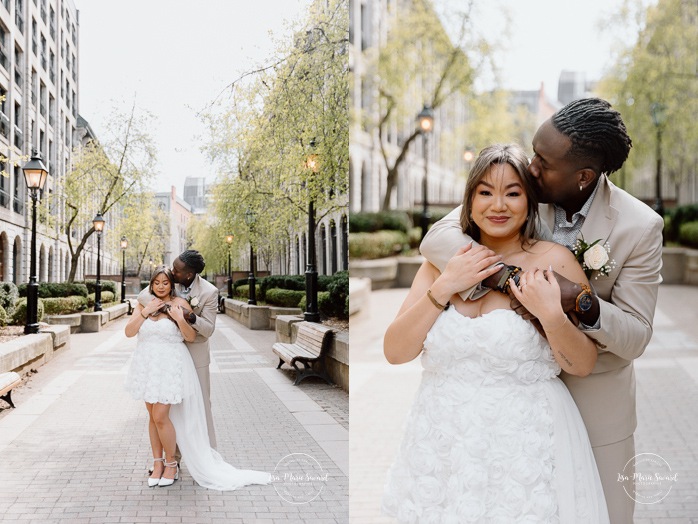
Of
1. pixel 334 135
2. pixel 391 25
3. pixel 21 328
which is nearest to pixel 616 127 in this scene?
pixel 334 135

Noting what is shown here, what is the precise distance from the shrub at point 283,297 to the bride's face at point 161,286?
20.0 inches

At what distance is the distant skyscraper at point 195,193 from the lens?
9.26 ft

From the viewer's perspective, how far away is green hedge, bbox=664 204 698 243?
395 cm

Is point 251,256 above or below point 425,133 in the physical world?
below

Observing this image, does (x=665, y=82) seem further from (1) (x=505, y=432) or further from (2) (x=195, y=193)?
(1) (x=505, y=432)

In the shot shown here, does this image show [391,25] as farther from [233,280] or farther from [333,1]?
[233,280]

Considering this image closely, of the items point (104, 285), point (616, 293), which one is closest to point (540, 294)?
point (616, 293)

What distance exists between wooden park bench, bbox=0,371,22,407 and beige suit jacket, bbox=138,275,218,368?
0.54 m

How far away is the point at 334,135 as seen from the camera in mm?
3023

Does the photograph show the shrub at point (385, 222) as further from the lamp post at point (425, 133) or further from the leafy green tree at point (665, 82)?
the leafy green tree at point (665, 82)

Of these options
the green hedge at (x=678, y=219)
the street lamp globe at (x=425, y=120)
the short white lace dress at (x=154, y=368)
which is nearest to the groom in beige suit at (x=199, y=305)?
the short white lace dress at (x=154, y=368)

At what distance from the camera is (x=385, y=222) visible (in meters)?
5.53

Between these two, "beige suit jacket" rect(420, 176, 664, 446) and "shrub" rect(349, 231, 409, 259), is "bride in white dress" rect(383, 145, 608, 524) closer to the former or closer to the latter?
"beige suit jacket" rect(420, 176, 664, 446)

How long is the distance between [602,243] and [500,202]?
28cm
